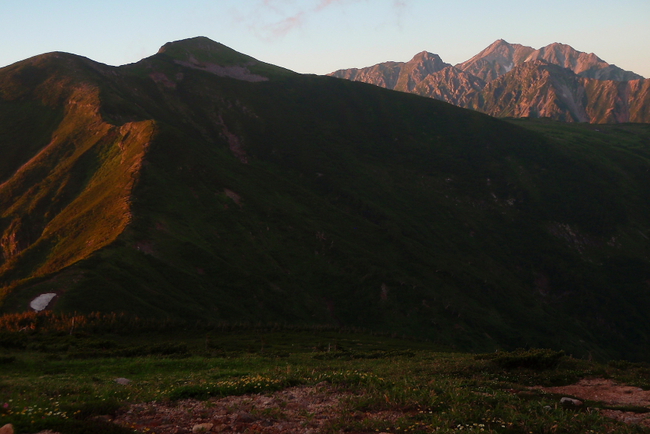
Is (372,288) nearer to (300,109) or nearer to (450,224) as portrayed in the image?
(450,224)

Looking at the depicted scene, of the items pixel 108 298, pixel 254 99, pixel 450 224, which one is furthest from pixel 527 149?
pixel 108 298

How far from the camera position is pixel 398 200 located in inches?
4651

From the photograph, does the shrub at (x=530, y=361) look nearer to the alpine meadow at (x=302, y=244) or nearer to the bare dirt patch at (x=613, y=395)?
the alpine meadow at (x=302, y=244)

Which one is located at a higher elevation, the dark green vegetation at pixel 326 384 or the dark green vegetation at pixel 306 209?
the dark green vegetation at pixel 306 209

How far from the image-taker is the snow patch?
4497 cm

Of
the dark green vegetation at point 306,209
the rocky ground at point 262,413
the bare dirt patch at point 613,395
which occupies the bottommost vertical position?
the bare dirt patch at point 613,395

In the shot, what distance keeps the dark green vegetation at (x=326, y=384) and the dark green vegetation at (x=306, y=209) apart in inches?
731

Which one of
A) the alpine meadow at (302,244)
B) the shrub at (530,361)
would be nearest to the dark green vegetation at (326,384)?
the shrub at (530,361)

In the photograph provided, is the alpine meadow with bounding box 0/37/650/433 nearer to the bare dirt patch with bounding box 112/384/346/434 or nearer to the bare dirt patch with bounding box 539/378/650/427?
the bare dirt patch with bounding box 112/384/346/434

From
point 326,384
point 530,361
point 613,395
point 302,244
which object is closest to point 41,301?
point 326,384

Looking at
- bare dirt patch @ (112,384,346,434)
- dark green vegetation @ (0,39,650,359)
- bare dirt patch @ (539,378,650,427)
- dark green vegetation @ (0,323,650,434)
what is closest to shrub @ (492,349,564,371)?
dark green vegetation @ (0,323,650,434)

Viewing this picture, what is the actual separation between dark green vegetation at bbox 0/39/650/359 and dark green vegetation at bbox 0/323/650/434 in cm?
1857

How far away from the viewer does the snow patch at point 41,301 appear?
45.0 meters

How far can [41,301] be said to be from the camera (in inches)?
1799
